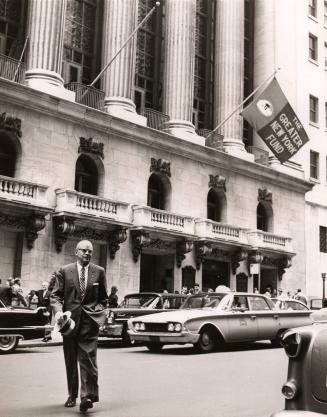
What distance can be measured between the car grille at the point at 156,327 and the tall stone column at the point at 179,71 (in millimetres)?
19254

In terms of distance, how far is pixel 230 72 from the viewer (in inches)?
1465

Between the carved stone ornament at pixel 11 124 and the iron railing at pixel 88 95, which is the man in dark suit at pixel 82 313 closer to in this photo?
the carved stone ornament at pixel 11 124

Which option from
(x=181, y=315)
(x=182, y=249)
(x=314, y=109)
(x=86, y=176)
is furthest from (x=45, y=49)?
(x=314, y=109)

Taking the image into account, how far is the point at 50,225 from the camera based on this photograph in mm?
26359

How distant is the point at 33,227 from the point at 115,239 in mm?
4526

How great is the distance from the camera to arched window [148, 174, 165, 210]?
107 feet

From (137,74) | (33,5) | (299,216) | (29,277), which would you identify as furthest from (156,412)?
(299,216)

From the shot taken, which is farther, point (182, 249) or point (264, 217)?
point (264, 217)

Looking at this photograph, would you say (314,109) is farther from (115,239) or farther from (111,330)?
(111,330)

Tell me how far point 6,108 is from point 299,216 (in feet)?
74.9

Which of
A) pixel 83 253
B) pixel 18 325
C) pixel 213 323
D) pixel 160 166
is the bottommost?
pixel 18 325

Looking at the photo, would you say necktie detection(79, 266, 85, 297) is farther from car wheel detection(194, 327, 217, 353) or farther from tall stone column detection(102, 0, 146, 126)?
tall stone column detection(102, 0, 146, 126)

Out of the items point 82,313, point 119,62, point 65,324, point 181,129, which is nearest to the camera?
point 65,324

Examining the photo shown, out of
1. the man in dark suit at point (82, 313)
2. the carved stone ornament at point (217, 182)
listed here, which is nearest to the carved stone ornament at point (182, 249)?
the carved stone ornament at point (217, 182)
